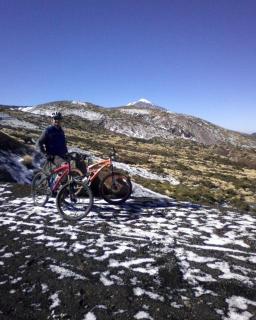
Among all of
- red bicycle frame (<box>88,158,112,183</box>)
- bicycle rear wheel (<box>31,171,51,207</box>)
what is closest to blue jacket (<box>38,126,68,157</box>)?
bicycle rear wheel (<box>31,171,51,207</box>)

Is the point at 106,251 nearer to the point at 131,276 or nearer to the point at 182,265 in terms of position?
the point at 131,276

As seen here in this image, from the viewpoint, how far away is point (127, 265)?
28.3ft

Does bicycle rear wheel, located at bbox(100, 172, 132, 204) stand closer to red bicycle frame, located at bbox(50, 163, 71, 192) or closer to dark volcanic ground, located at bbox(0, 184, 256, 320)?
dark volcanic ground, located at bbox(0, 184, 256, 320)

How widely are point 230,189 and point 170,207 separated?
26823 millimetres

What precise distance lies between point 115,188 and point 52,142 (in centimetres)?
318

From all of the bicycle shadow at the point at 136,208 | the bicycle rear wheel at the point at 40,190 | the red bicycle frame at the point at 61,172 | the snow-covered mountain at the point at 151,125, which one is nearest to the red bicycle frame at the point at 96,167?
the red bicycle frame at the point at 61,172

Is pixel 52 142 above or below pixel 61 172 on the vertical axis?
above

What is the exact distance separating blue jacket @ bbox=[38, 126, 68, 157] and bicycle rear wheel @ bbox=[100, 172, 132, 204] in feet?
7.39

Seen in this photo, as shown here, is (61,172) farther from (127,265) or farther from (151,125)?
(151,125)

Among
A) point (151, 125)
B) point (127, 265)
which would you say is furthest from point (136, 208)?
point (151, 125)

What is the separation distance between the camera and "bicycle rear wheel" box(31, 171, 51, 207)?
13883 mm

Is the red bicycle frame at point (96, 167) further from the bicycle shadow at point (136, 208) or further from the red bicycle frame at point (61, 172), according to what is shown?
the bicycle shadow at point (136, 208)

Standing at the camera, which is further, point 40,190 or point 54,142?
point 40,190

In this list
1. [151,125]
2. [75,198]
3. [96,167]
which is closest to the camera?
[75,198]
